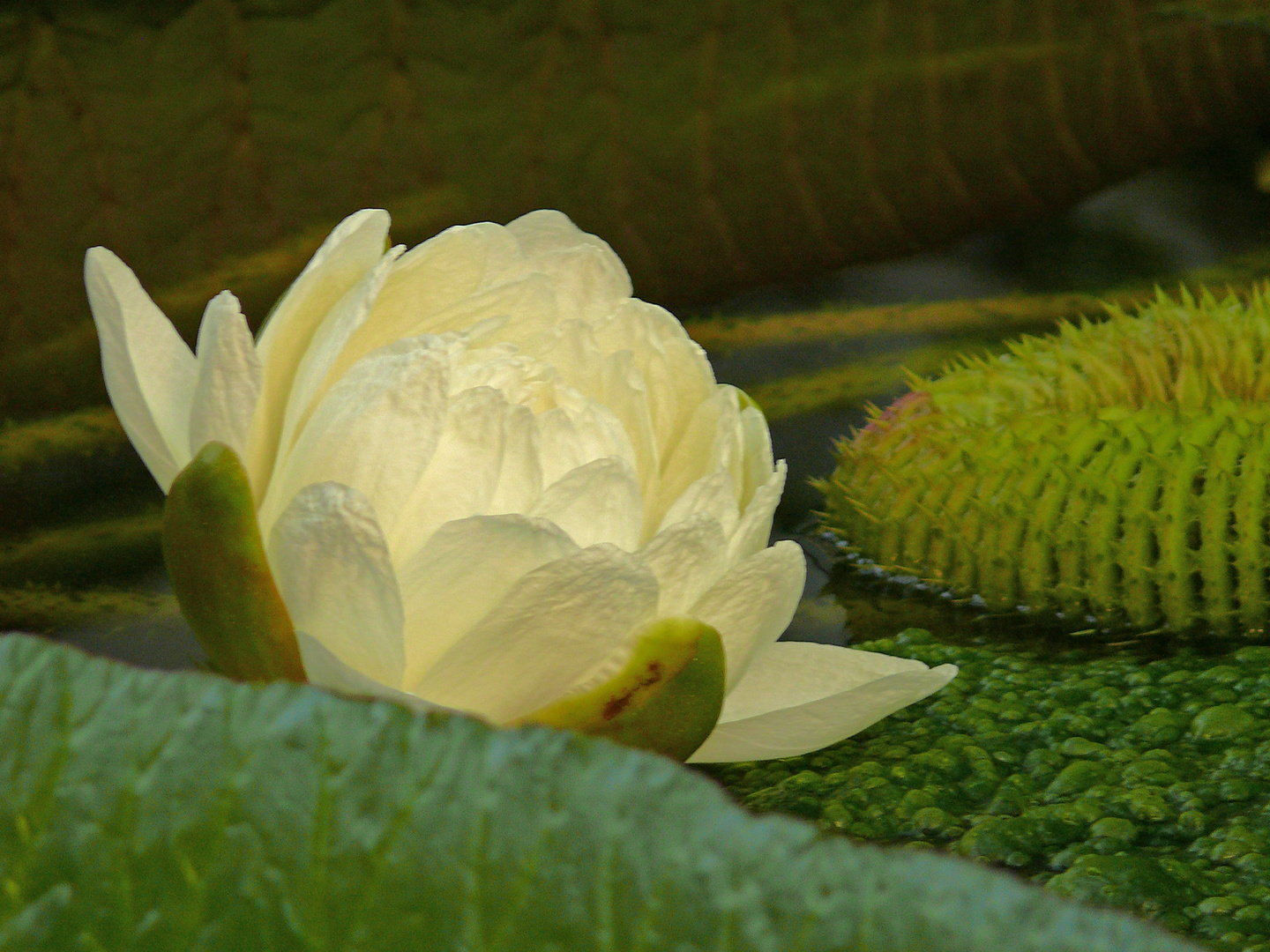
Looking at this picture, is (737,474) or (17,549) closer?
(737,474)

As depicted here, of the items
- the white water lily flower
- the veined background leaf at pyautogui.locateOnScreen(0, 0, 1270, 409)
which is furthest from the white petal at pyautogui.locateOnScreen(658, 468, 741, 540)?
the veined background leaf at pyautogui.locateOnScreen(0, 0, 1270, 409)

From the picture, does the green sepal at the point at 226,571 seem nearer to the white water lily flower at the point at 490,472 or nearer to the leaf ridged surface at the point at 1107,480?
the white water lily flower at the point at 490,472

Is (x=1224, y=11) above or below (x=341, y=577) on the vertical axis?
above

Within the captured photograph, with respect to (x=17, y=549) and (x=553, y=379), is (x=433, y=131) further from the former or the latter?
(x=553, y=379)

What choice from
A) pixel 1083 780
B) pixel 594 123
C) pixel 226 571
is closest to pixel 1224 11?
pixel 594 123

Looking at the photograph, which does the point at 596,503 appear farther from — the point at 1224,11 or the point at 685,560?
the point at 1224,11

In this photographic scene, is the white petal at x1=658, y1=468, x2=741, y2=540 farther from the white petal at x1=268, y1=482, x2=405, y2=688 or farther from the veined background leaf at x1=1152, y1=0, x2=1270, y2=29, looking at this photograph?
the veined background leaf at x1=1152, y1=0, x2=1270, y2=29

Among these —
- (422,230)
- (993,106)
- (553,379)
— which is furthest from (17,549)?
(993,106)
